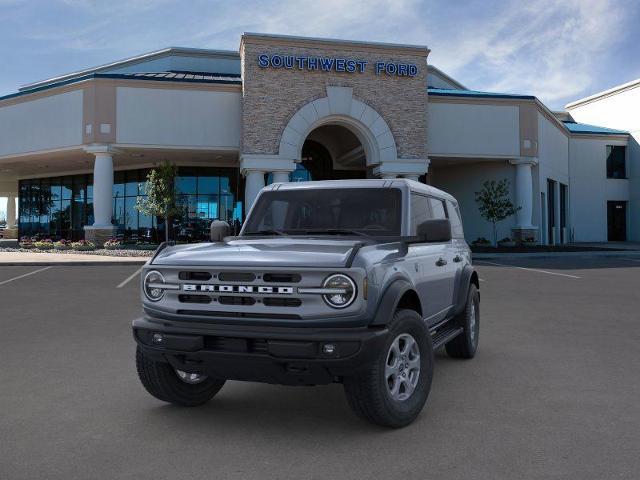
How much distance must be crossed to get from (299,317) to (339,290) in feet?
1.06

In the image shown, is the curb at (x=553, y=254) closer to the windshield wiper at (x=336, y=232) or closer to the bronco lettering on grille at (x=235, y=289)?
the windshield wiper at (x=336, y=232)

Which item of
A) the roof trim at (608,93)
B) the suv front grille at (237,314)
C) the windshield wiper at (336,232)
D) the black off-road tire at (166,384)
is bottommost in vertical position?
the black off-road tire at (166,384)

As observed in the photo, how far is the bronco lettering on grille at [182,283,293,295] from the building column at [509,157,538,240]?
29.8 m

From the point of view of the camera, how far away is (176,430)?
425 cm

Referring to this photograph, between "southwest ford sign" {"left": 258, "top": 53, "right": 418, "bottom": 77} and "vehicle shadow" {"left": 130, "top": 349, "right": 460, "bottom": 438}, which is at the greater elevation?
"southwest ford sign" {"left": 258, "top": 53, "right": 418, "bottom": 77}

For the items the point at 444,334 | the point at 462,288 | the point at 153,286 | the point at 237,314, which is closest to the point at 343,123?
the point at 462,288

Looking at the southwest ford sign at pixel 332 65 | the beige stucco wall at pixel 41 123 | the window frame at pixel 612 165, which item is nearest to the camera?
the southwest ford sign at pixel 332 65

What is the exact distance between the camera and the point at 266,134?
2745cm

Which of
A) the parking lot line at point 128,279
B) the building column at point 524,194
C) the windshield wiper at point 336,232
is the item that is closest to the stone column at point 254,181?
the parking lot line at point 128,279

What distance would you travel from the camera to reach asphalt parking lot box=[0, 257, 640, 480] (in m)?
3.59

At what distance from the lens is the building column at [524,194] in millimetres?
31672

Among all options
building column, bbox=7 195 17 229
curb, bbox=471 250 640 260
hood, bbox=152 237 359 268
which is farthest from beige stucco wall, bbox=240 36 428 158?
building column, bbox=7 195 17 229

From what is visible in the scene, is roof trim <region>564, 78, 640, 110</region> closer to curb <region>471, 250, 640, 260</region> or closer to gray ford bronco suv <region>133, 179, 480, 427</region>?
curb <region>471, 250, 640, 260</region>

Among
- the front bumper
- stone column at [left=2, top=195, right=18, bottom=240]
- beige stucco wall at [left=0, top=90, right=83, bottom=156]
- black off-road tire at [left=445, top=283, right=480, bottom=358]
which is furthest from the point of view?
stone column at [left=2, top=195, right=18, bottom=240]
